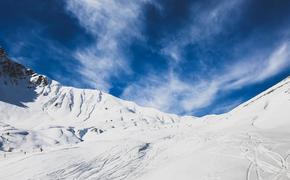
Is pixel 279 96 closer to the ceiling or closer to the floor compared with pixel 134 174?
closer to the ceiling

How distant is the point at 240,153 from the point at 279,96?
1281 inches

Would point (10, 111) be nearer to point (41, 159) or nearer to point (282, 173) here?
point (41, 159)

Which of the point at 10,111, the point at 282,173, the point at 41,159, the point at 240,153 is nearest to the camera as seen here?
the point at 282,173

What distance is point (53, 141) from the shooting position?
414 feet

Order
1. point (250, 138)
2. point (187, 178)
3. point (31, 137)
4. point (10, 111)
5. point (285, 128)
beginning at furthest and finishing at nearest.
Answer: point (10, 111)
point (31, 137)
point (285, 128)
point (250, 138)
point (187, 178)

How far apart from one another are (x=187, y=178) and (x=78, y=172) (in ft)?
38.3

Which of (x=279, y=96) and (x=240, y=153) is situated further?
(x=279, y=96)

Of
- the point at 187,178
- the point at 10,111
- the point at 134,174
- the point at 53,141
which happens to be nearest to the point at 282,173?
the point at 187,178

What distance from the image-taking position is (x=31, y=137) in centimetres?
12350

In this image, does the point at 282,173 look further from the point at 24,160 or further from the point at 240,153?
the point at 24,160

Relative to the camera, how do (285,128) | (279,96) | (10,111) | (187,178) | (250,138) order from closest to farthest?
(187,178), (250,138), (285,128), (279,96), (10,111)

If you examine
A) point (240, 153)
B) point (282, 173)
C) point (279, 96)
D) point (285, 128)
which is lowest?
point (282, 173)

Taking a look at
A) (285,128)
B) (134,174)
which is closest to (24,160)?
(134,174)

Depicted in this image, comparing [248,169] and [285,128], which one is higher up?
[285,128]
